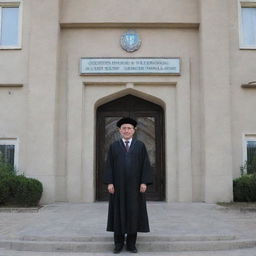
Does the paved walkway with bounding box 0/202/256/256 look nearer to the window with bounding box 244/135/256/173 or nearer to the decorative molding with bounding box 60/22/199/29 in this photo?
the window with bounding box 244/135/256/173

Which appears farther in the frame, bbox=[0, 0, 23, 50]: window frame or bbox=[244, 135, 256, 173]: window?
bbox=[0, 0, 23, 50]: window frame

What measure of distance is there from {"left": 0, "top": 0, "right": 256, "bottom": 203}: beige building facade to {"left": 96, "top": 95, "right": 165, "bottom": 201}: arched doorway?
435 mm

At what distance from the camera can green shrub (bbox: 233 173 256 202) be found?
491 inches

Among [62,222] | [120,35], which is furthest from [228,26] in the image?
[62,222]

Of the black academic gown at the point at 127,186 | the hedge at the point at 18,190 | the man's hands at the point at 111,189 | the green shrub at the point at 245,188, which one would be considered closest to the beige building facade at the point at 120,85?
the green shrub at the point at 245,188

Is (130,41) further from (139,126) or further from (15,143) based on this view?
(15,143)

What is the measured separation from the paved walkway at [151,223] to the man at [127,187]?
560 mm

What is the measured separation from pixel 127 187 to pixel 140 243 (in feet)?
3.45

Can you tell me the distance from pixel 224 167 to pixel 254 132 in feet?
5.44

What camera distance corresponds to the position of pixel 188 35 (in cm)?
1414

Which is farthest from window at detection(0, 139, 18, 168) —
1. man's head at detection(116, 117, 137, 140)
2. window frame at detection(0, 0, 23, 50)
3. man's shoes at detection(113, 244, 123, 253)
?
man's shoes at detection(113, 244, 123, 253)

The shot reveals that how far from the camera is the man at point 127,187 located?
7.05 meters

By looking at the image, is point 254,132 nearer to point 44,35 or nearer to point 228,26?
point 228,26

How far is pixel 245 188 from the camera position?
12.6 metres
